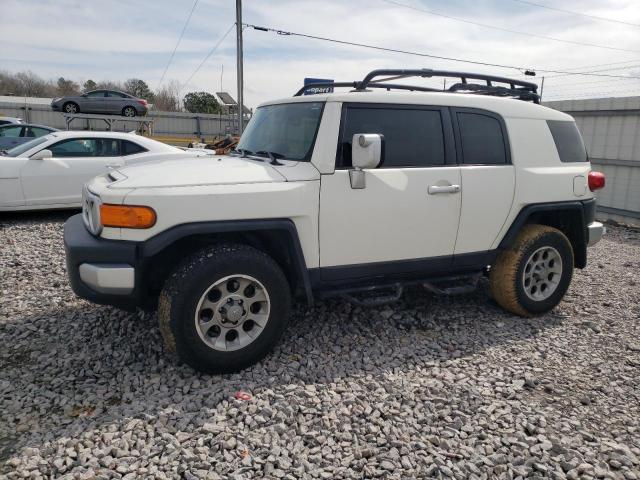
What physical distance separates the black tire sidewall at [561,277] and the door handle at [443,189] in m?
1.03

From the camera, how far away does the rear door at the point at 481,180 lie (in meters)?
3.92

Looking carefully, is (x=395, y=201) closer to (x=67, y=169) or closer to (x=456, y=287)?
(x=456, y=287)

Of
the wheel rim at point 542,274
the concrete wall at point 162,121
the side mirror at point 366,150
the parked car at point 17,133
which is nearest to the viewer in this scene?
the side mirror at point 366,150

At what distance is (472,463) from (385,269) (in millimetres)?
1559

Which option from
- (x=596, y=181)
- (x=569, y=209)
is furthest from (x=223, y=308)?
(x=596, y=181)

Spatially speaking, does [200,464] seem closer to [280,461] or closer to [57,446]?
[280,461]

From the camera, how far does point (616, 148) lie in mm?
9836

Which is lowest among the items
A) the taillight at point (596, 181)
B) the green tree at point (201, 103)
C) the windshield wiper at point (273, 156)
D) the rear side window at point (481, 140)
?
the taillight at point (596, 181)

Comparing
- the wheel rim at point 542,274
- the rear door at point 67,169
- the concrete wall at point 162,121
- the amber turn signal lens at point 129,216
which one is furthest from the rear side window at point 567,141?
the concrete wall at point 162,121

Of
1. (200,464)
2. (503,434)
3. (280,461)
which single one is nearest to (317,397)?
(280,461)

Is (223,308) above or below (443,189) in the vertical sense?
below

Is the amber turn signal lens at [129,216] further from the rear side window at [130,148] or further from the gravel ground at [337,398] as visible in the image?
the rear side window at [130,148]

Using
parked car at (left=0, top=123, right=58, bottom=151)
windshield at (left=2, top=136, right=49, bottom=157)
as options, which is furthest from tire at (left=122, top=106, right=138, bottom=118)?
windshield at (left=2, top=136, right=49, bottom=157)

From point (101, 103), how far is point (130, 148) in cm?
1850
